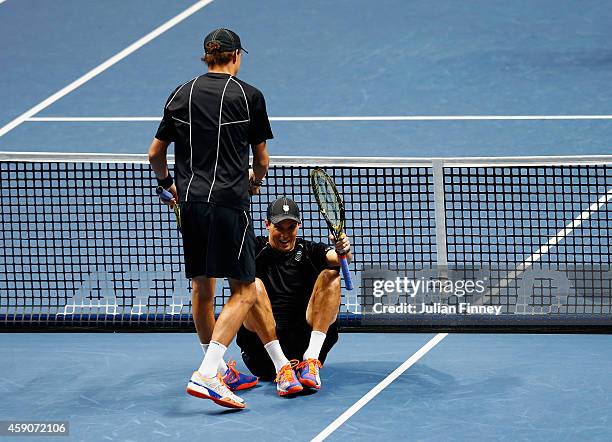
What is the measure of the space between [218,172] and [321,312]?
3.57 feet

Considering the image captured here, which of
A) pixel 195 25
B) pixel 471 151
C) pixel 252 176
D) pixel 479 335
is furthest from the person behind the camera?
pixel 195 25

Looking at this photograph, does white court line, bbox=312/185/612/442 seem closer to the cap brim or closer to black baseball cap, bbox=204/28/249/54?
the cap brim

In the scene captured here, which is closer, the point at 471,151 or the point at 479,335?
the point at 479,335

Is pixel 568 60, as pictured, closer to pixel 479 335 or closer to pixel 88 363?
pixel 479 335

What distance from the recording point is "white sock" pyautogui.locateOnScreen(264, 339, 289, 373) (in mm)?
6961

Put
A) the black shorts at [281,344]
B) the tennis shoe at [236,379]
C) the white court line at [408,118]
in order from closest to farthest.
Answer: the tennis shoe at [236,379] < the black shorts at [281,344] < the white court line at [408,118]

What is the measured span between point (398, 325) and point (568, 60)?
6.71m

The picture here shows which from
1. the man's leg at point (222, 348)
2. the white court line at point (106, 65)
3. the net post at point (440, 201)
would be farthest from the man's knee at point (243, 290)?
the white court line at point (106, 65)

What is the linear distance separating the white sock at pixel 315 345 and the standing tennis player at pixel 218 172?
575 millimetres

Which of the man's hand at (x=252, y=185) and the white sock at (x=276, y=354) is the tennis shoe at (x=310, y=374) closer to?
the white sock at (x=276, y=354)

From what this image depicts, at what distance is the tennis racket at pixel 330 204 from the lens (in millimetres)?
6844

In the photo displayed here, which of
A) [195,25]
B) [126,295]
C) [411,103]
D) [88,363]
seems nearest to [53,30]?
[195,25]

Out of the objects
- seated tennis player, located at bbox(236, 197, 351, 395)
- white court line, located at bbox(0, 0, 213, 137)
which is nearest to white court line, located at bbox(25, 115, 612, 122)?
white court line, located at bbox(0, 0, 213, 137)

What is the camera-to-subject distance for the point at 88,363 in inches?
304
